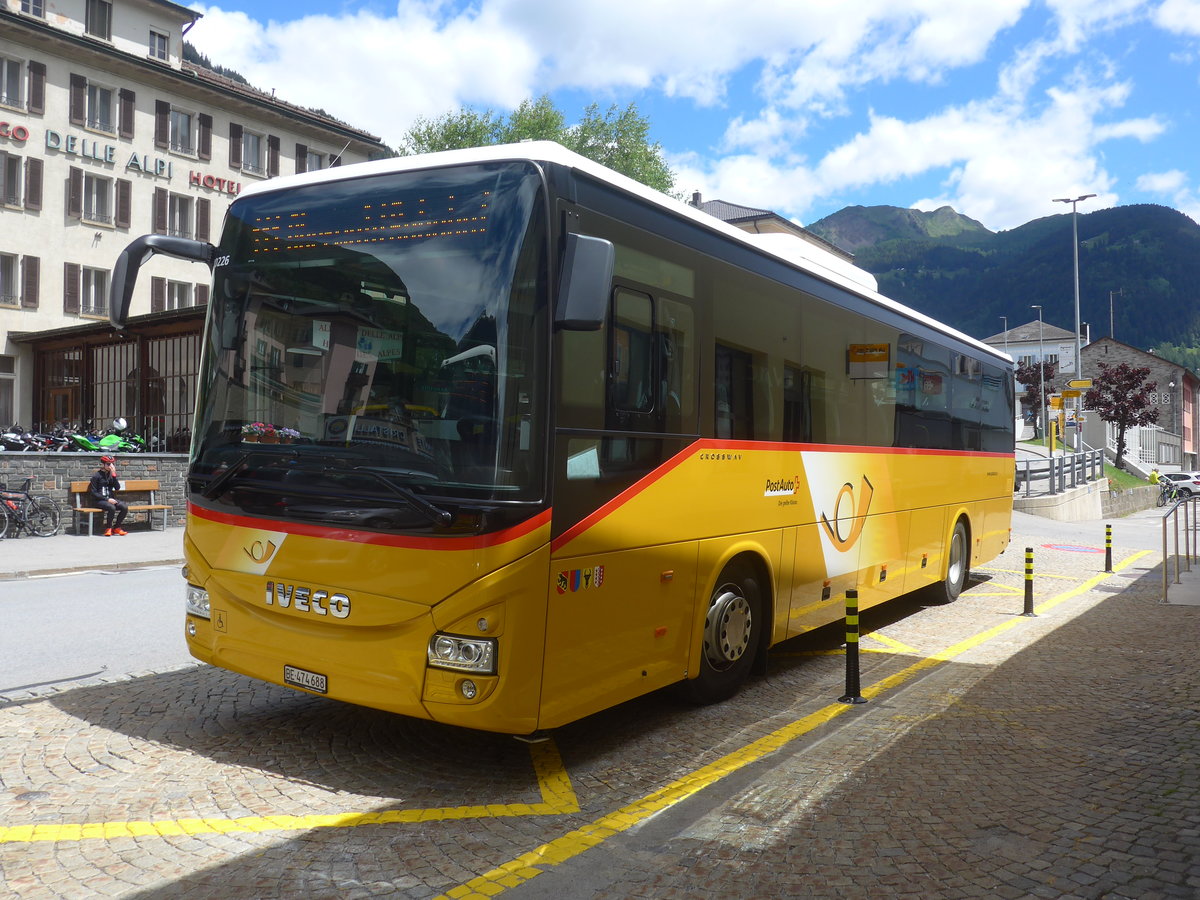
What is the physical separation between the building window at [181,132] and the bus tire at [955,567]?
3562 cm

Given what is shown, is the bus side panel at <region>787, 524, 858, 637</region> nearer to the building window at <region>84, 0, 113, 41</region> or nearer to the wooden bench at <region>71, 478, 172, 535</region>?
the wooden bench at <region>71, 478, 172, 535</region>

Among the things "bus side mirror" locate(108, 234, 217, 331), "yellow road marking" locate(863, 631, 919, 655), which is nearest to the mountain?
"yellow road marking" locate(863, 631, 919, 655)

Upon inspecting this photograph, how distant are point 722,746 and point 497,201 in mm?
3470

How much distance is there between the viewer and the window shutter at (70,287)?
35.5 metres

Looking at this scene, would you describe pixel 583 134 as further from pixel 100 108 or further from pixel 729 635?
pixel 729 635

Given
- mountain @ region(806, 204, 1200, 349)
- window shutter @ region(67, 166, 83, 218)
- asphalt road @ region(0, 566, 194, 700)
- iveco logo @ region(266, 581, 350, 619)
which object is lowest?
asphalt road @ region(0, 566, 194, 700)

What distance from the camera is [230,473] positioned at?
5.57 m

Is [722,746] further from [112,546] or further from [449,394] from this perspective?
[112,546]

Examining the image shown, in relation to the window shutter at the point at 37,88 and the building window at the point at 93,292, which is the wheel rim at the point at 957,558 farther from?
the window shutter at the point at 37,88

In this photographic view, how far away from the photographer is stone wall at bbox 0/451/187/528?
722 inches

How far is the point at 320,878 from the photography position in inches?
160

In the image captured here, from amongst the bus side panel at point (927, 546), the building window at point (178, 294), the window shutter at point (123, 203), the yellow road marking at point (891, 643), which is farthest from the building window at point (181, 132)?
the yellow road marking at point (891, 643)

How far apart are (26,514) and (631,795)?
16.6 meters

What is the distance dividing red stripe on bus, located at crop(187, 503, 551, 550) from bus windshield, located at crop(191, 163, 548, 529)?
0.21 ft
